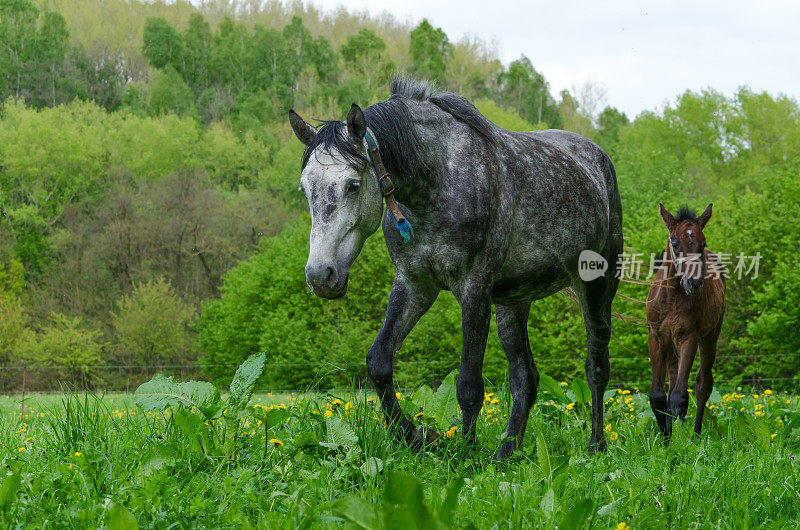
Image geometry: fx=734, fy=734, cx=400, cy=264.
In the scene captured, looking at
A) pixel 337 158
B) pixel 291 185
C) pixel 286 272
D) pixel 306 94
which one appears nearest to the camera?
pixel 337 158

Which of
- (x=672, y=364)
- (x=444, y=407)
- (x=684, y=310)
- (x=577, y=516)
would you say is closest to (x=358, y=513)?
(x=577, y=516)

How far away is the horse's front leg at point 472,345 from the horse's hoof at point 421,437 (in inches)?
8.4

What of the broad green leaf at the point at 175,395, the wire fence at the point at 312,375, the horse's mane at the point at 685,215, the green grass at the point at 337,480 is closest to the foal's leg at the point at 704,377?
the horse's mane at the point at 685,215

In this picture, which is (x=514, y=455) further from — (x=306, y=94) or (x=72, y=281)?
(x=306, y=94)

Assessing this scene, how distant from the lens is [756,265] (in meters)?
22.9

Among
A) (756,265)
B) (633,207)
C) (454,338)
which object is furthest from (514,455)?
(633,207)

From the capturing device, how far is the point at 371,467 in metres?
3.44

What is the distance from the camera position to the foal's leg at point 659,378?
249 inches

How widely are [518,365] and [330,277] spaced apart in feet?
6.98

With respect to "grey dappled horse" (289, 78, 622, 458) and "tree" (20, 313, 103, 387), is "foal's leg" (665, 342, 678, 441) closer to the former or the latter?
"grey dappled horse" (289, 78, 622, 458)

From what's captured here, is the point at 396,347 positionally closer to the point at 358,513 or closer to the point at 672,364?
the point at 358,513

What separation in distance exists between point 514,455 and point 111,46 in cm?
9260

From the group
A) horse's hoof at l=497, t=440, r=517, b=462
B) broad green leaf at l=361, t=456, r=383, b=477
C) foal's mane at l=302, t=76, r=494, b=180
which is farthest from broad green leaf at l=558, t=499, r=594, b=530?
foal's mane at l=302, t=76, r=494, b=180

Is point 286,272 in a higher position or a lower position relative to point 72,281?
higher
